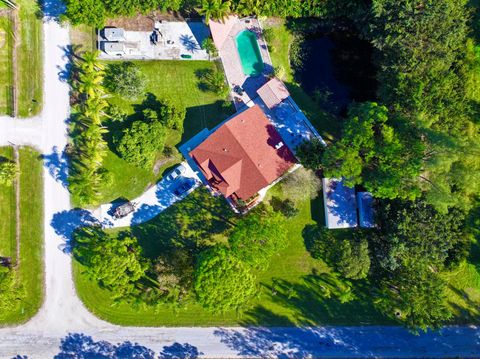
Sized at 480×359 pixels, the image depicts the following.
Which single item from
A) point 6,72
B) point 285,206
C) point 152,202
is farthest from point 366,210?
point 6,72

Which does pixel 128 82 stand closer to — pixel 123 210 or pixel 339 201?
pixel 123 210

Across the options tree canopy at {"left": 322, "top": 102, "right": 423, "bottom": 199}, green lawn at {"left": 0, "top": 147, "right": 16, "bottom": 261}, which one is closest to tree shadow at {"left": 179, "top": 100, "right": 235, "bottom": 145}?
tree canopy at {"left": 322, "top": 102, "right": 423, "bottom": 199}

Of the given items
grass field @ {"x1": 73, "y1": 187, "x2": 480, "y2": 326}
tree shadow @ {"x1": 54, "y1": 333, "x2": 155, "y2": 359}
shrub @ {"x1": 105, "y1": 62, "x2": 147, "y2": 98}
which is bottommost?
tree shadow @ {"x1": 54, "y1": 333, "x2": 155, "y2": 359}

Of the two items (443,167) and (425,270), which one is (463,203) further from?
(425,270)

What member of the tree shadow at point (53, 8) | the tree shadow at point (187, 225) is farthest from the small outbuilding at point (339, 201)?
the tree shadow at point (53, 8)

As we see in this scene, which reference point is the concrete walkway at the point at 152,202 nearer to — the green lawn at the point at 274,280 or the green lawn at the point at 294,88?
the green lawn at the point at 274,280

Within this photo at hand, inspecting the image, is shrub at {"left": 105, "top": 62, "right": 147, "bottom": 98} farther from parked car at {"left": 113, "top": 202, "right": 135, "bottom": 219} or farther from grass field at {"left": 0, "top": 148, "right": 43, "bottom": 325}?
parked car at {"left": 113, "top": 202, "right": 135, "bottom": 219}

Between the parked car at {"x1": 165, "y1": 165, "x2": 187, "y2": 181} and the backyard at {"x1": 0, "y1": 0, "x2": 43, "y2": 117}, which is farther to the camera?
the backyard at {"x1": 0, "y1": 0, "x2": 43, "y2": 117}

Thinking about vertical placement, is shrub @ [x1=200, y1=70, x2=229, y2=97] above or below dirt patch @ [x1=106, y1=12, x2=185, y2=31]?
below
